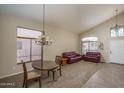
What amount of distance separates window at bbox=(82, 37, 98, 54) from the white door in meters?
1.27

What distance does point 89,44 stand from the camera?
8289mm

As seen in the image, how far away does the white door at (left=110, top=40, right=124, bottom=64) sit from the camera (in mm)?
6066

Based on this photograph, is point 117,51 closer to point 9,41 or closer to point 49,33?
point 49,33

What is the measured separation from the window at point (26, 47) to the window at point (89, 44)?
15.9 ft

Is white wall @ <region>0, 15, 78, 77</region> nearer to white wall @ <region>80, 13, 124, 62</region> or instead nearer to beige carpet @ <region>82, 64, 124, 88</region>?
beige carpet @ <region>82, 64, 124, 88</region>

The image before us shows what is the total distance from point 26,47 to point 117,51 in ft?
18.0

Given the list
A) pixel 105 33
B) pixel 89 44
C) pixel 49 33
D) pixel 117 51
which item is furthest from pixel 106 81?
pixel 89 44

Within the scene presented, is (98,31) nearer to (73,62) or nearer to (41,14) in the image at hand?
(73,62)

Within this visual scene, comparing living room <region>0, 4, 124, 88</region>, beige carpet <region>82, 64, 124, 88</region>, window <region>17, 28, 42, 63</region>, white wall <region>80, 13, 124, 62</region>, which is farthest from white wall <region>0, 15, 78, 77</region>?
white wall <region>80, 13, 124, 62</region>

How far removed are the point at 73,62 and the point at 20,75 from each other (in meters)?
3.78

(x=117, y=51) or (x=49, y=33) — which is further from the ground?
(x=49, y=33)

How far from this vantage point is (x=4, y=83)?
317 centimetres

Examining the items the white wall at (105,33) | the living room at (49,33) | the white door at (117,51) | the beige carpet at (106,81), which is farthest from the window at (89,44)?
the beige carpet at (106,81)

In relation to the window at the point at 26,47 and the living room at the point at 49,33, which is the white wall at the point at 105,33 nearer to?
the living room at the point at 49,33
